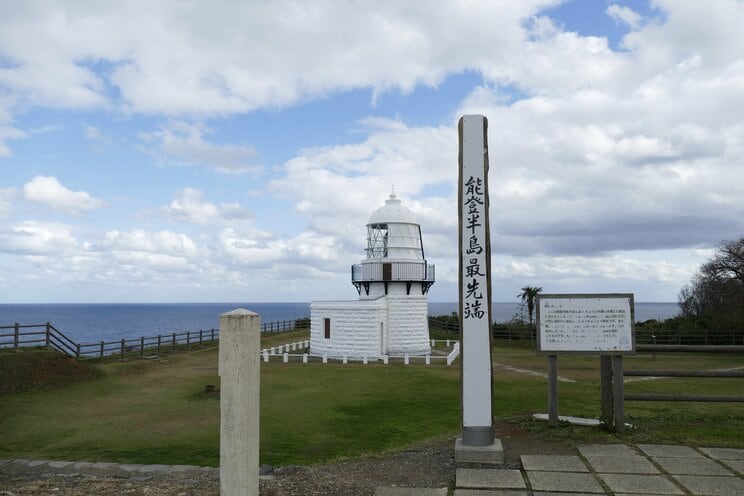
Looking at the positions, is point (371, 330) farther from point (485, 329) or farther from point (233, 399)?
point (233, 399)

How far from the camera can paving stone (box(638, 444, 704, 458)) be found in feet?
20.6

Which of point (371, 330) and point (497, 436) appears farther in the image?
point (371, 330)

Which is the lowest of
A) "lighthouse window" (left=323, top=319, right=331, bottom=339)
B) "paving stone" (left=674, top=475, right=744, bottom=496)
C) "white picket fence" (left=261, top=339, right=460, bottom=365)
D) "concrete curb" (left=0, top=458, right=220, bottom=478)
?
"white picket fence" (left=261, top=339, right=460, bottom=365)

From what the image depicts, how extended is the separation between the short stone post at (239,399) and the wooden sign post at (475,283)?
284 cm

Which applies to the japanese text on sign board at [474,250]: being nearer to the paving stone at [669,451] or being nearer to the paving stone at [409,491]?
the paving stone at [409,491]

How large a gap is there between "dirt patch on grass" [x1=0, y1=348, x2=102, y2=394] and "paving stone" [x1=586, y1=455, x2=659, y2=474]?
1490 cm

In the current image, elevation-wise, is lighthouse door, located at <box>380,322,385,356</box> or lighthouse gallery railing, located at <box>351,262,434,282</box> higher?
lighthouse gallery railing, located at <box>351,262,434,282</box>

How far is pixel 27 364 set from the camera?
15445 mm

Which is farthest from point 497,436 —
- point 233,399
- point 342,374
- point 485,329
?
point 342,374

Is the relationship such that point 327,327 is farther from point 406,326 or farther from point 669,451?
point 669,451

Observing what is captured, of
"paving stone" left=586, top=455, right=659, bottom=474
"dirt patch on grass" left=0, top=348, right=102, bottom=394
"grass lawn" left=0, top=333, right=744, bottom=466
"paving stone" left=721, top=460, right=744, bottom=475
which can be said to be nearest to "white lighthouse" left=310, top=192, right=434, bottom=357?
"grass lawn" left=0, top=333, right=744, bottom=466

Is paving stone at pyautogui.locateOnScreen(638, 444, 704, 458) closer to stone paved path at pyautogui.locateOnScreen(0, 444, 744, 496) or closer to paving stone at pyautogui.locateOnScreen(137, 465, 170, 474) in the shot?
stone paved path at pyautogui.locateOnScreen(0, 444, 744, 496)

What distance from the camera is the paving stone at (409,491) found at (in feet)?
17.3

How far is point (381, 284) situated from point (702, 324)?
18.7 m
